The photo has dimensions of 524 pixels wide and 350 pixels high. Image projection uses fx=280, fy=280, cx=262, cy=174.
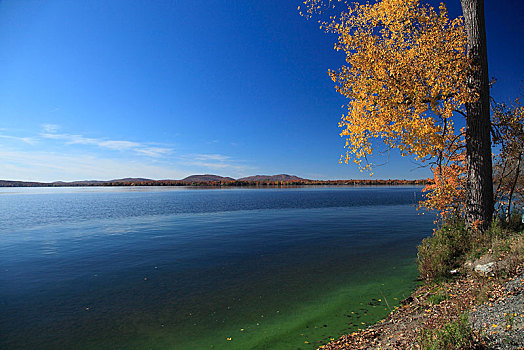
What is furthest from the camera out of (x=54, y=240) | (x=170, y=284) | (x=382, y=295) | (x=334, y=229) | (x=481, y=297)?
(x=334, y=229)

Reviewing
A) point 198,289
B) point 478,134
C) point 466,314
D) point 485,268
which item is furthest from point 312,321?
point 478,134

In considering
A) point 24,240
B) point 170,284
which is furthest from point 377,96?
point 24,240

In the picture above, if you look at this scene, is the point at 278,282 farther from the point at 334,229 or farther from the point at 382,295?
the point at 334,229

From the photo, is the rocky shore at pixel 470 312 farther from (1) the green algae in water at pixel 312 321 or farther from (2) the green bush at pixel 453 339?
(1) the green algae in water at pixel 312 321

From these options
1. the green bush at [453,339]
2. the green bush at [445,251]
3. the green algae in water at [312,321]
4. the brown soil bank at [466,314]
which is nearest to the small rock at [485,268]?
the brown soil bank at [466,314]

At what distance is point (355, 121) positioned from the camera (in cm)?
1057

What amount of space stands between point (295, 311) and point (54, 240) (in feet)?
64.8

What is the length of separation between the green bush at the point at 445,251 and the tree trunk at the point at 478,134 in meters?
0.63

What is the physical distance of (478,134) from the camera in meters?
10.1

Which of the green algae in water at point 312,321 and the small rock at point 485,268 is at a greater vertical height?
the small rock at point 485,268

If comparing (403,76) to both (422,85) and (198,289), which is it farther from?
(198,289)

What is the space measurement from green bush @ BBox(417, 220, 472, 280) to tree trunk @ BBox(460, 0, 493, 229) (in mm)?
629

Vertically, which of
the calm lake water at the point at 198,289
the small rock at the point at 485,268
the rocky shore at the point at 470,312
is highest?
the small rock at the point at 485,268

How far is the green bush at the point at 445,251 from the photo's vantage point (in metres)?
9.61
